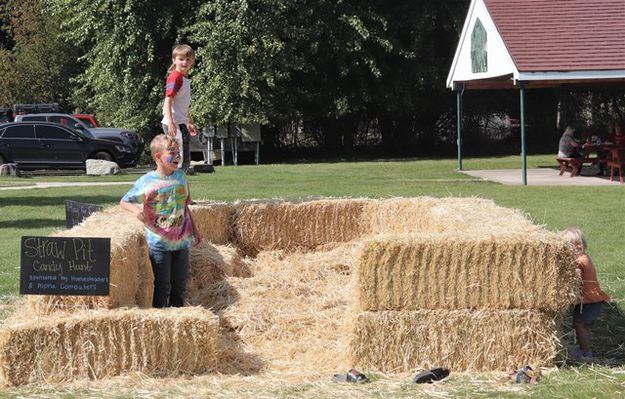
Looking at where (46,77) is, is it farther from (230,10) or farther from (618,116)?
(618,116)

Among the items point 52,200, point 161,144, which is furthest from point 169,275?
point 52,200

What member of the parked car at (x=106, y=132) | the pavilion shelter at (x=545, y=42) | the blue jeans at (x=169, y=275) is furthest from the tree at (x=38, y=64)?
the blue jeans at (x=169, y=275)

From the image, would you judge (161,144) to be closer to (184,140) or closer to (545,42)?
(184,140)

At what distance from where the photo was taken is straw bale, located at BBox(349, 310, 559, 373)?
7.05m

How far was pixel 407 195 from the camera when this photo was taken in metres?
19.0

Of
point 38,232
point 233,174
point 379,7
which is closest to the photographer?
point 38,232

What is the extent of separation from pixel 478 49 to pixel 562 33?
279 cm

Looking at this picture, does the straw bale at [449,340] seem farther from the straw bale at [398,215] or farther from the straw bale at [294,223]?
the straw bale at [294,223]

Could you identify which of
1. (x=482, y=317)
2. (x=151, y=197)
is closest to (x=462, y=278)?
(x=482, y=317)

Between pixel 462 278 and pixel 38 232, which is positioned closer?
pixel 462 278

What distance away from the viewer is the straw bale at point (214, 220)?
1123cm

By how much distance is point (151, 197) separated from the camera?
7902 mm

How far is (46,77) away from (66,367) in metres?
44.5

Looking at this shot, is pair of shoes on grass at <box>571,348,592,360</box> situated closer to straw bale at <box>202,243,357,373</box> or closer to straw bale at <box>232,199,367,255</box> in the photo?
straw bale at <box>202,243,357,373</box>
